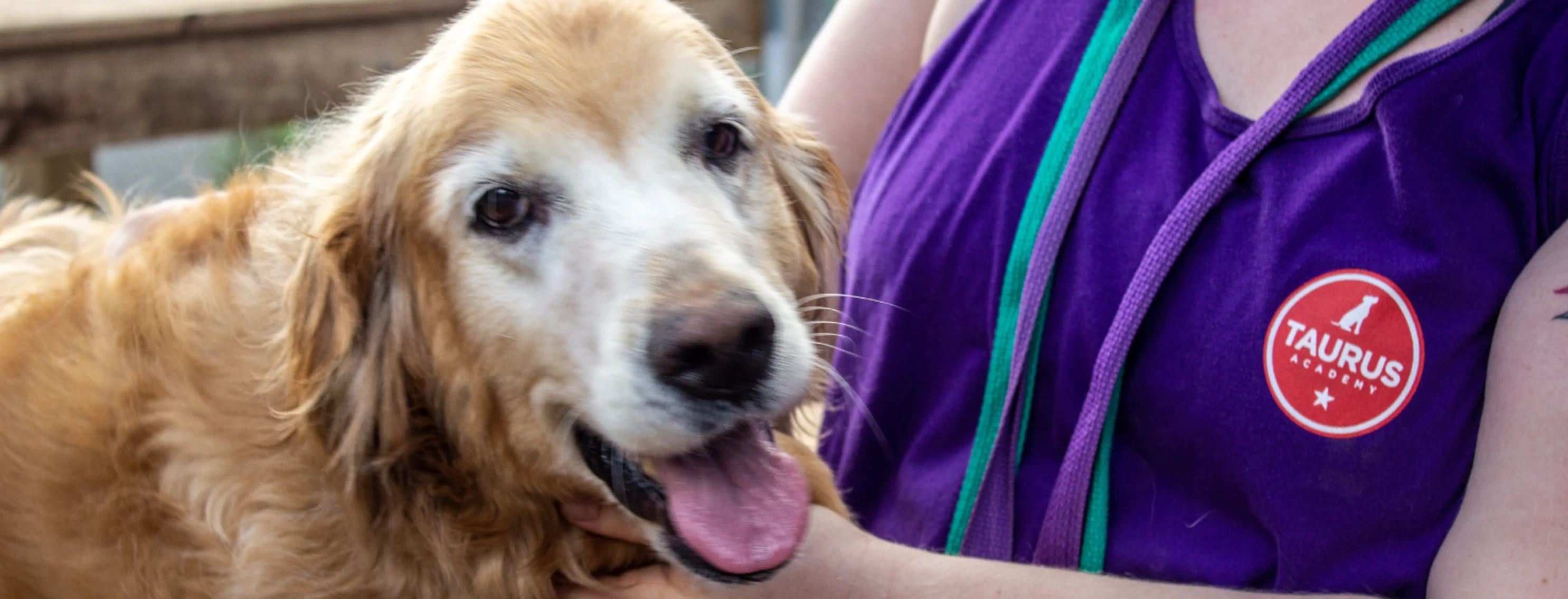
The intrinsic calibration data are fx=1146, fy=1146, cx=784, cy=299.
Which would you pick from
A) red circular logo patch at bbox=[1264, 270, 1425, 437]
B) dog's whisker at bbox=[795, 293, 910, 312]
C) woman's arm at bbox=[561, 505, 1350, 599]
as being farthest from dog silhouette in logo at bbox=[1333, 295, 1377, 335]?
dog's whisker at bbox=[795, 293, 910, 312]

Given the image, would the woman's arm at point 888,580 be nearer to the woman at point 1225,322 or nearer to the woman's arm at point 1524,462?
the woman at point 1225,322

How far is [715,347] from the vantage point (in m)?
1.46

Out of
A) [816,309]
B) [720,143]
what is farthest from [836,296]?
[720,143]

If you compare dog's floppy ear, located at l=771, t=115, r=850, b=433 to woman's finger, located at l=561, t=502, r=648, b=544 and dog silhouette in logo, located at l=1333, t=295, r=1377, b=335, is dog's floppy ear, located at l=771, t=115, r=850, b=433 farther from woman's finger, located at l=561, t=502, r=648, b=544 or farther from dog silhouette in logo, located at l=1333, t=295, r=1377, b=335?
dog silhouette in logo, located at l=1333, t=295, r=1377, b=335

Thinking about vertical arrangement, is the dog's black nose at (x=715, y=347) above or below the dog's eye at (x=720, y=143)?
below

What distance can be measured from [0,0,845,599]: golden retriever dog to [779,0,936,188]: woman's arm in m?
0.51

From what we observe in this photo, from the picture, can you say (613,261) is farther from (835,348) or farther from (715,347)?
(835,348)

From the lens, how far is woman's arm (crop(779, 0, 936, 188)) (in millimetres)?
2428

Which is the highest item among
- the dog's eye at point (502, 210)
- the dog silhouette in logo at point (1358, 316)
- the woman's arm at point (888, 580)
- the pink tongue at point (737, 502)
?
the dog's eye at point (502, 210)

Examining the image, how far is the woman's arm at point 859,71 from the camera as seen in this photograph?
2.43m

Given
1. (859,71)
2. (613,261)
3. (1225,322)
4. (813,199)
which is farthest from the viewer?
(859,71)

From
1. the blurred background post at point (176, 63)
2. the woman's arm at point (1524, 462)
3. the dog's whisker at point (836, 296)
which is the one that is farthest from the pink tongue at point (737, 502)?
the blurred background post at point (176, 63)

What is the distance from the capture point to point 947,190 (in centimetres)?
199

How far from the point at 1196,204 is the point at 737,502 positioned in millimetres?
805
